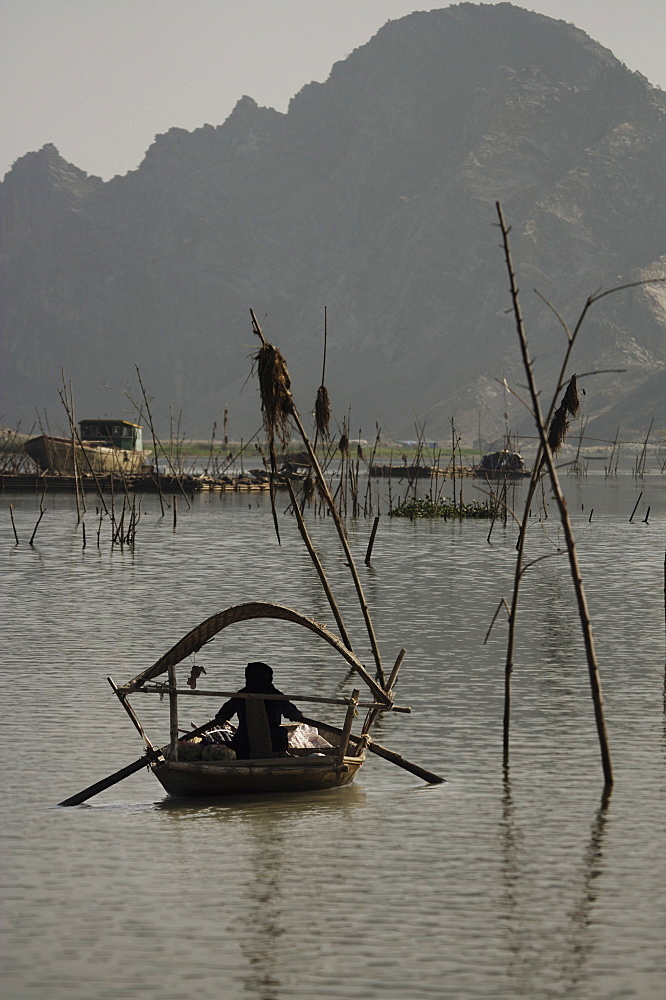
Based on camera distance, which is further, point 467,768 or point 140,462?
point 140,462

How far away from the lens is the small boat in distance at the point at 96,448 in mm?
61312

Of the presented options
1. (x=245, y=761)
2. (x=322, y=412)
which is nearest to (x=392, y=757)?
(x=245, y=761)

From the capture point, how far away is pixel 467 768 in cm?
1216

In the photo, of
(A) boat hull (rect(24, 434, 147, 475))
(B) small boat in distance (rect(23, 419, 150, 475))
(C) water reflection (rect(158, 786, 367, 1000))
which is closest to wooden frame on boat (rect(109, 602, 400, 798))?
(C) water reflection (rect(158, 786, 367, 1000))

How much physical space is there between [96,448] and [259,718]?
51.2 metres

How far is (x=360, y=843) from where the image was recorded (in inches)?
386

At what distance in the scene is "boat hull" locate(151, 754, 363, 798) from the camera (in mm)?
10484

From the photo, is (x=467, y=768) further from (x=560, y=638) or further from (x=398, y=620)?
(x=398, y=620)

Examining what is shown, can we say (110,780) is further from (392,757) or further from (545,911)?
(545,911)

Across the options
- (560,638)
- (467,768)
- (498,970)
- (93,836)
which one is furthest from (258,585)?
(498,970)

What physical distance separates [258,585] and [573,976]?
71.8 feet

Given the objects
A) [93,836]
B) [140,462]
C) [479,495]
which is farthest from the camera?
[479,495]

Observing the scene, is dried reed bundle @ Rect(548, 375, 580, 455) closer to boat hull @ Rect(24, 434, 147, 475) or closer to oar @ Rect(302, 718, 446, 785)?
oar @ Rect(302, 718, 446, 785)

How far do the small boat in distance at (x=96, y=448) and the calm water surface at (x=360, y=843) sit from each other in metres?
40.4
